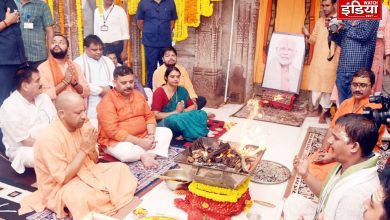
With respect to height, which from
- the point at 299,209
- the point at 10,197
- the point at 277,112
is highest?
the point at 299,209

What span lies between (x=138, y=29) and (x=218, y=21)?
177 cm

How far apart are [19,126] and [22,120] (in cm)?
7

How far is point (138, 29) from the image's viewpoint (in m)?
8.56

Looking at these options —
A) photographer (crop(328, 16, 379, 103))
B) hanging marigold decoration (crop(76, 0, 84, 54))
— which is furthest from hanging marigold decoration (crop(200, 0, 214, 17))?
hanging marigold decoration (crop(76, 0, 84, 54))

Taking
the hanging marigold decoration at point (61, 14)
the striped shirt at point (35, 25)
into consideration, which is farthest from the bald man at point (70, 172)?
the hanging marigold decoration at point (61, 14)

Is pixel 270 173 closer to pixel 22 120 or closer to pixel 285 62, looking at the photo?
pixel 22 120

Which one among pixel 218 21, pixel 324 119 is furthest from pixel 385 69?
pixel 218 21

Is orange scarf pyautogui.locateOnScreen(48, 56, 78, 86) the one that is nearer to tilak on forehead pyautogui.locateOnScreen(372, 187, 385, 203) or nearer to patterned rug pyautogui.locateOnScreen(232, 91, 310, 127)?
patterned rug pyautogui.locateOnScreen(232, 91, 310, 127)

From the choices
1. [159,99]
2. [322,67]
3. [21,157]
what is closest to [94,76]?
[159,99]

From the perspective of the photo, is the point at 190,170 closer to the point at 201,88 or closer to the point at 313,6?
the point at 201,88

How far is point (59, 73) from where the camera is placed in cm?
572

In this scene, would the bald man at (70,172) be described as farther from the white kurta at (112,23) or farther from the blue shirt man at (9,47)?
the white kurta at (112,23)

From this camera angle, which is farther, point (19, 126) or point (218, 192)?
point (19, 126)

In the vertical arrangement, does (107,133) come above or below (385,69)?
below
